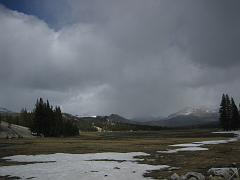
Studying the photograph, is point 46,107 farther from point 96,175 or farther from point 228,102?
point 96,175

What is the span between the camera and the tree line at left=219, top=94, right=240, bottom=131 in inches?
5541

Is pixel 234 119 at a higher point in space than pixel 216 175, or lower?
higher

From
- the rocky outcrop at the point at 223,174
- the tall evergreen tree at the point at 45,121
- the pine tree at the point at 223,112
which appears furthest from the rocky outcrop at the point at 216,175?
the pine tree at the point at 223,112

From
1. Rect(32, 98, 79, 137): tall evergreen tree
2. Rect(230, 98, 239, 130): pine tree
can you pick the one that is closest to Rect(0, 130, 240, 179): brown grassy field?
Rect(32, 98, 79, 137): tall evergreen tree

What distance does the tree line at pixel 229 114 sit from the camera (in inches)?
5541

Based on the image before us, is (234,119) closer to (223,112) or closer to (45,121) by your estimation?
(223,112)

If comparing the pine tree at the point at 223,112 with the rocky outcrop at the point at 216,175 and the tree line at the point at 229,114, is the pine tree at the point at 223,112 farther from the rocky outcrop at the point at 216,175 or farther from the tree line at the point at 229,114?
the rocky outcrop at the point at 216,175

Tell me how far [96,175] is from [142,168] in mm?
5374

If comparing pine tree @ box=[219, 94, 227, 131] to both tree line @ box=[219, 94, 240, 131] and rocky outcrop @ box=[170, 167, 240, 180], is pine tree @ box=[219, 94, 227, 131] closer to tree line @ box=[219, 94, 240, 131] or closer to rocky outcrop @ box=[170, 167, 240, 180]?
tree line @ box=[219, 94, 240, 131]

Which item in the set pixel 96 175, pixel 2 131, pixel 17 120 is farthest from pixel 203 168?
pixel 17 120

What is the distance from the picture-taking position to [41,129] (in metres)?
124

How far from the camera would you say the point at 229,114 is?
479 feet

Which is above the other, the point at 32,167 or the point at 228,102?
the point at 228,102

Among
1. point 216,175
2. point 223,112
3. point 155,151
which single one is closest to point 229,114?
point 223,112
